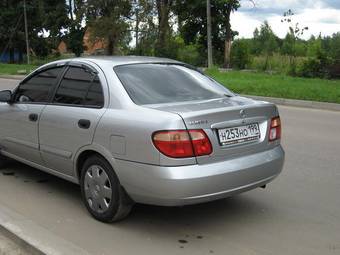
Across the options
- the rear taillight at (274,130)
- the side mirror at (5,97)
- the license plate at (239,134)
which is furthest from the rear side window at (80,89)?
the rear taillight at (274,130)

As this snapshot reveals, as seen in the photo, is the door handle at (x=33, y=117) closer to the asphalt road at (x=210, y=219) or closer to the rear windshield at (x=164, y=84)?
the asphalt road at (x=210, y=219)

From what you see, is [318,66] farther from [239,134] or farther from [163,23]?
[163,23]

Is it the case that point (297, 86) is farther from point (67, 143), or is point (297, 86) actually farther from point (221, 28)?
point (221, 28)

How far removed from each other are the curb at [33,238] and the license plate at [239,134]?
1.46 metres

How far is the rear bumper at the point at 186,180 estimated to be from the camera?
13.5 feet

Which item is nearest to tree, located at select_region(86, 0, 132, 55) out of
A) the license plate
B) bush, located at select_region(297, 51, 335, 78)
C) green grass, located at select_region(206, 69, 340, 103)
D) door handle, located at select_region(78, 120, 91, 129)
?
bush, located at select_region(297, 51, 335, 78)

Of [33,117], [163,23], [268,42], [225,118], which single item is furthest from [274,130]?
[163,23]

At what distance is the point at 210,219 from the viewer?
4.85 metres

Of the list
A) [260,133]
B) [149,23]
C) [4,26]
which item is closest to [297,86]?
[260,133]

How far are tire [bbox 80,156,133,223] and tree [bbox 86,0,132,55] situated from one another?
37.2 metres

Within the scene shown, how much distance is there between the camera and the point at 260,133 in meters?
4.73

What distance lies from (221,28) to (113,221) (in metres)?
38.5

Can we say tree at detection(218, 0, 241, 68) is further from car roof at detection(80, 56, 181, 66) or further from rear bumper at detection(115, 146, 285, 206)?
rear bumper at detection(115, 146, 285, 206)

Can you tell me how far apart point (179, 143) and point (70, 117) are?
4.39ft
